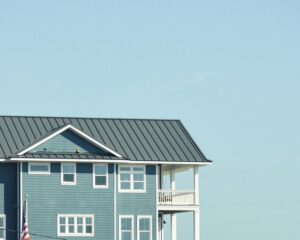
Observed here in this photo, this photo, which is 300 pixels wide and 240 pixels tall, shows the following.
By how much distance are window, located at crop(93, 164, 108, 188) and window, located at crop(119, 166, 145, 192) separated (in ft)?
3.31

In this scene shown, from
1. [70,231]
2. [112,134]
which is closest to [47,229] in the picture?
[70,231]

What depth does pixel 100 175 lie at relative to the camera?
290ft

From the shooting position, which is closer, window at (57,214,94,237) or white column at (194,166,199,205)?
window at (57,214,94,237)

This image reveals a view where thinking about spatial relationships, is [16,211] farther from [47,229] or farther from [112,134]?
[112,134]

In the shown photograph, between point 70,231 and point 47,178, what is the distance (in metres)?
3.25

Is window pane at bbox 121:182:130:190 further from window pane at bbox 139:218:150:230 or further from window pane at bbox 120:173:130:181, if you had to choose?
window pane at bbox 139:218:150:230

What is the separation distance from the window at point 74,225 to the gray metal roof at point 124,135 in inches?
180

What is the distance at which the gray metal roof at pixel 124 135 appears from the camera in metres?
89.3

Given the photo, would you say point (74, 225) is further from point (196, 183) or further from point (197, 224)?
point (196, 183)

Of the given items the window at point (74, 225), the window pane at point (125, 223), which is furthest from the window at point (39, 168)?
the window pane at point (125, 223)

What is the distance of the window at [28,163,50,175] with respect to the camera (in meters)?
87.2

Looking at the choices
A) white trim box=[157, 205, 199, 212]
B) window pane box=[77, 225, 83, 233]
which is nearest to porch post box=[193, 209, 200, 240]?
white trim box=[157, 205, 199, 212]

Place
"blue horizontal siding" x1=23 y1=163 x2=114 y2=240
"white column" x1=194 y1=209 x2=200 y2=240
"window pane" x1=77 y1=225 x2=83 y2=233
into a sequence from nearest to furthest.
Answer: "blue horizontal siding" x1=23 y1=163 x2=114 y2=240 → "window pane" x1=77 y1=225 x2=83 y2=233 → "white column" x1=194 y1=209 x2=200 y2=240

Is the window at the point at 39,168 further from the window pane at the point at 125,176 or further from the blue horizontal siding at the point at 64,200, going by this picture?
the window pane at the point at 125,176
